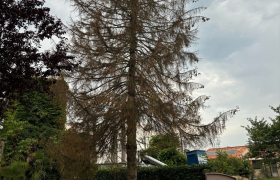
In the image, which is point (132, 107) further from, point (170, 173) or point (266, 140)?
point (266, 140)

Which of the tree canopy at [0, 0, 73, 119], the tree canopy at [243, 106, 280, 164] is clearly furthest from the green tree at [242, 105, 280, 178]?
the tree canopy at [0, 0, 73, 119]

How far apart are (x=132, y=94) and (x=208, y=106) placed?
101 inches

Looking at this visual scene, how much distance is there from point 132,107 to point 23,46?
3161 millimetres

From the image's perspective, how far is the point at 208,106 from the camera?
7879mm

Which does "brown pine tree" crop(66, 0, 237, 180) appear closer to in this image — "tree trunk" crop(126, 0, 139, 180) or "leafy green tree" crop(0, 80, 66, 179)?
"tree trunk" crop(126, 0, 139, 180)

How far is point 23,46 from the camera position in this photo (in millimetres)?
A: 5500

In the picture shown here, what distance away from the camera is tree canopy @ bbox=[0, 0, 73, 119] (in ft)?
16.4

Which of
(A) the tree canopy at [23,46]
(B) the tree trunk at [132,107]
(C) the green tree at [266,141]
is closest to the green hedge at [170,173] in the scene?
(B) the tree trunk at [132,107]

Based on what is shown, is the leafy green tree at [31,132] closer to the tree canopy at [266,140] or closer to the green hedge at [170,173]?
the green hedge at [170,173]

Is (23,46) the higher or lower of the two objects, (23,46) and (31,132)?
the higher

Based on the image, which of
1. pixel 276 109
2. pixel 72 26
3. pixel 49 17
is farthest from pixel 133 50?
pixel 276 109

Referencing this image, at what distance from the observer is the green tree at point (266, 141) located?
24484 millimetres

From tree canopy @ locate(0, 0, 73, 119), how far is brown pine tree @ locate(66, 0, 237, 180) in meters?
1.64

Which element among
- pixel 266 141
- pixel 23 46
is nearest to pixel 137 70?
pixel 23 46
